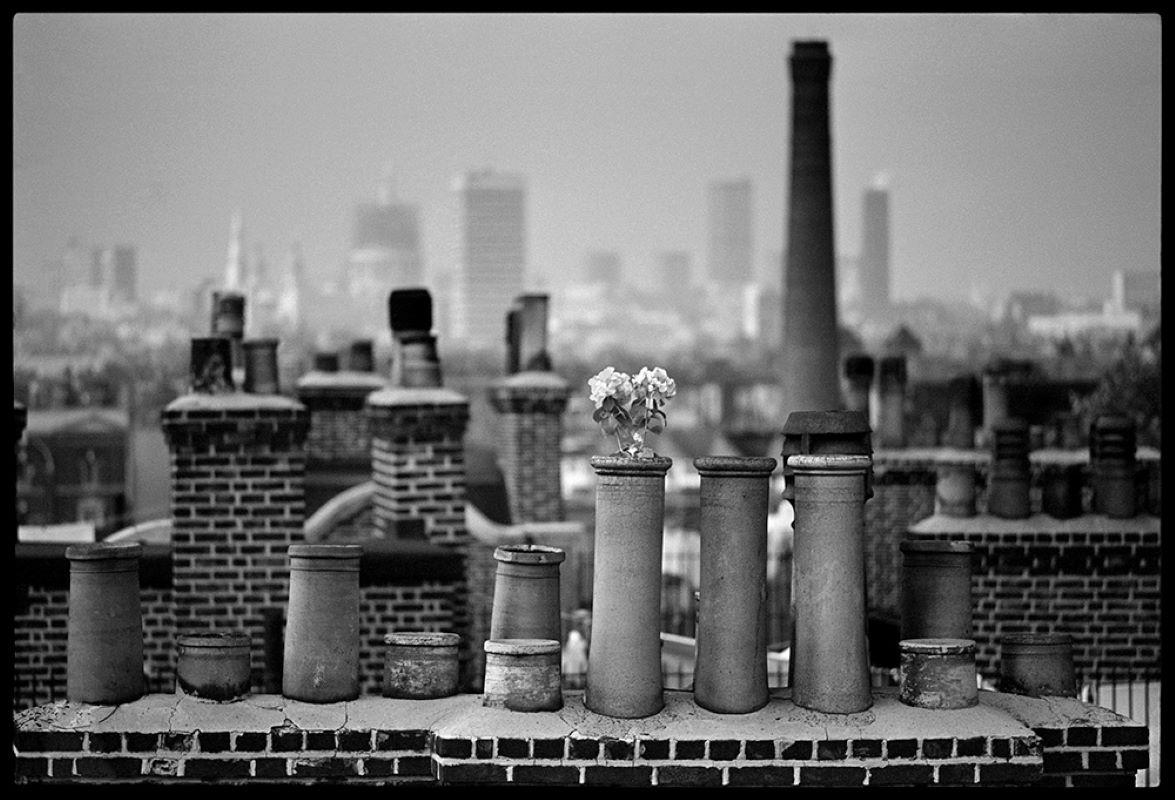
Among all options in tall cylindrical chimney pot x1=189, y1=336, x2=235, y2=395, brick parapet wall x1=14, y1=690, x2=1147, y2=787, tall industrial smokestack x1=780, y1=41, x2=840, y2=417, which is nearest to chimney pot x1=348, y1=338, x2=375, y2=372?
tall cylindrical chimney pot x1=189, y1=336, x2=235, y2=395

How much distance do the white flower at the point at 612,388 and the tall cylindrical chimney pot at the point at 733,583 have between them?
0.43 metres

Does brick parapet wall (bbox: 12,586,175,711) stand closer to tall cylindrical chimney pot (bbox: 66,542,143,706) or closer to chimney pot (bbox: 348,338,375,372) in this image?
tall cylindrical chimney pot (bbox: 66,542,143,706)

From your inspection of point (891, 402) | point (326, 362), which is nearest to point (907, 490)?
point (891, 402)

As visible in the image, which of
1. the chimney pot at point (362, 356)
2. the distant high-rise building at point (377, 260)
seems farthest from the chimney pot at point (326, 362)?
the distant high-rise building at point (377, 260)

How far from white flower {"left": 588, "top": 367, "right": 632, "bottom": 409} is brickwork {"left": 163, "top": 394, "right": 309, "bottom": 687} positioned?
13.4ft

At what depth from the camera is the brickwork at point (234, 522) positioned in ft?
37.5

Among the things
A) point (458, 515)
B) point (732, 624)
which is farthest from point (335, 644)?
point (458, 515)

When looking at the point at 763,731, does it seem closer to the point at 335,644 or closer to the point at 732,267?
the point at 335,644

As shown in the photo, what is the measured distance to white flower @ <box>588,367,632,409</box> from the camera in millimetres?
7766

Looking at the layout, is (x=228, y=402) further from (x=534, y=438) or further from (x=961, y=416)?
(x=534, y=438)

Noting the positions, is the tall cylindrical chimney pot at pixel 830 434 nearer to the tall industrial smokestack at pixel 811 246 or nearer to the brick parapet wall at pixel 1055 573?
the brick parapet wall at pixel 1055 573

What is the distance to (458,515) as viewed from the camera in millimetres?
12430

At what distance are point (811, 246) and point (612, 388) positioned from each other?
133 feet

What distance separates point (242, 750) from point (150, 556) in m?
4.89
